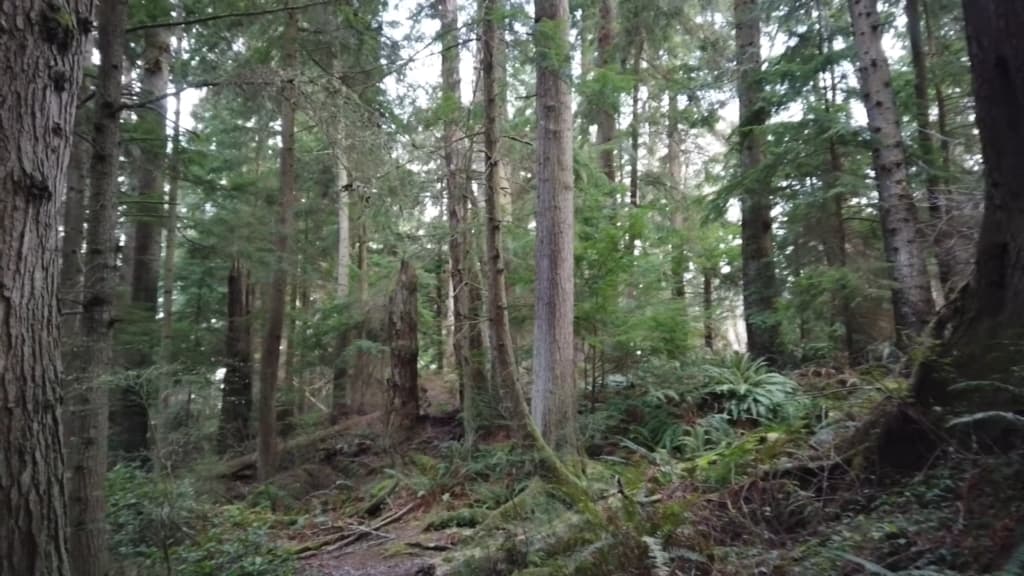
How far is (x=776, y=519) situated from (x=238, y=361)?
39.9 ft

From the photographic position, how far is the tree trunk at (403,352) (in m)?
12.2

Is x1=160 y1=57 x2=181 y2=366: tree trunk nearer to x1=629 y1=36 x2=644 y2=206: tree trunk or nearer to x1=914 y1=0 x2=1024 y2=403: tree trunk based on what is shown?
x1=914 y1=0 x2=1024 y2=403: tree trunk

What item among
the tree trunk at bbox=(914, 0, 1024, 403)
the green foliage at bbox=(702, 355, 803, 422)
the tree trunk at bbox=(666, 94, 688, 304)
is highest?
the tree trunk at bbox=(666, 94, 688, 304)

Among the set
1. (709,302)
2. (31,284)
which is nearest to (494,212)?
(31,284)

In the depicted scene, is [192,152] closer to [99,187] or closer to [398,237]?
[398,237]

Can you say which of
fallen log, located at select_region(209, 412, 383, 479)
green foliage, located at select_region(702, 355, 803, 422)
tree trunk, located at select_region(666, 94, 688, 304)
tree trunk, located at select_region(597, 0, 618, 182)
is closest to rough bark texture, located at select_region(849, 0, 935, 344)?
green foliage, located at select_region(702, 355, 803, 422)

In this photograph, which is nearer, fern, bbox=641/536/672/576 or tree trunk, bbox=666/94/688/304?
fern, bbox=641/536/672/576

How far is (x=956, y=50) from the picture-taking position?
33.0ft

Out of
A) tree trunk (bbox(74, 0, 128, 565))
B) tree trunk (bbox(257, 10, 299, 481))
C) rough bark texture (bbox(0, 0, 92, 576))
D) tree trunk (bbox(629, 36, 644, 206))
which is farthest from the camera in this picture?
tree trunk (bbox(629, 36, 644, 206))

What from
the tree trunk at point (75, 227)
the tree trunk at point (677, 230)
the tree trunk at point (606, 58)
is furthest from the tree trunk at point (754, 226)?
the tree trunk at point (75, 227)

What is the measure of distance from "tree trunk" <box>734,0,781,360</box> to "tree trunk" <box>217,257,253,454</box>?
31.9 feet

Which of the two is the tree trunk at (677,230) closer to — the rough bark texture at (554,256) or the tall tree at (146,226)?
→ the rough bark texture at (554,256)

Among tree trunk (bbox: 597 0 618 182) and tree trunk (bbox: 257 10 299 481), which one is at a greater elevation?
tree trunk (bbox: 597 0 618 182)

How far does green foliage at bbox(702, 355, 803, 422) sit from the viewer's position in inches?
340
